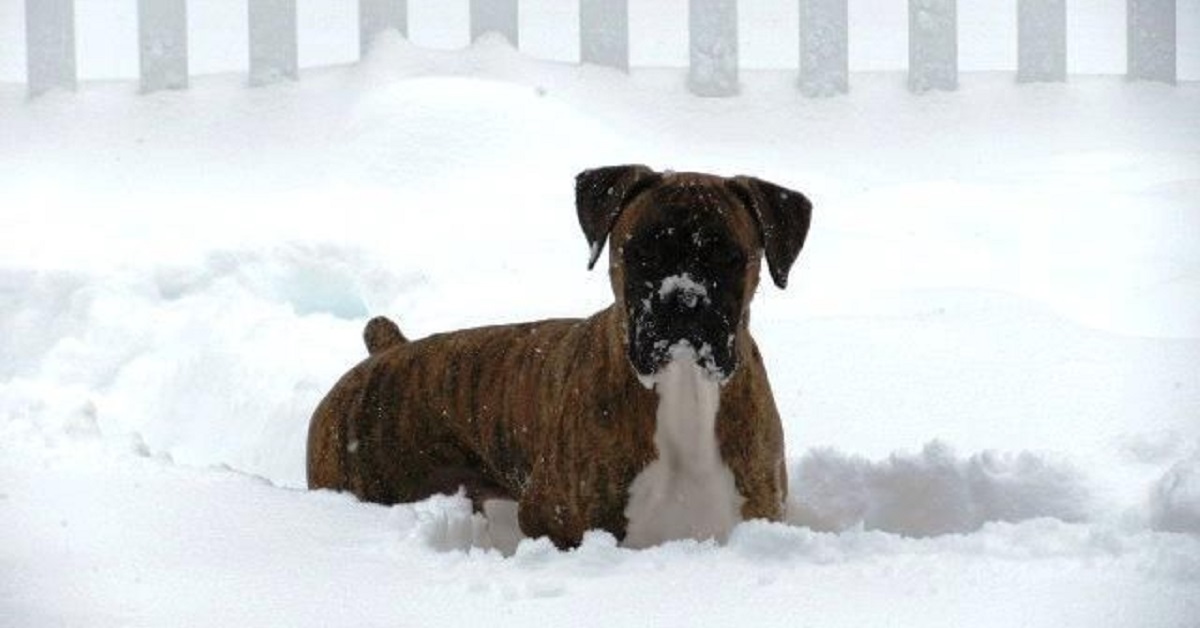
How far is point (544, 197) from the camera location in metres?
10.1

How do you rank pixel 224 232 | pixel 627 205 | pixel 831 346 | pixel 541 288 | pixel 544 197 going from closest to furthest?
pixel 627 205 < pixel 831 346 < pixel 541 288 < pixel 224 232 < pixel 544 197

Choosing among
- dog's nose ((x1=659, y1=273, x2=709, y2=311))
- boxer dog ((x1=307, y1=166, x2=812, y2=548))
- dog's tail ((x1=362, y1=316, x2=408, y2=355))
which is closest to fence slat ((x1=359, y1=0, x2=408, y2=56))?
dog's tail ((x1=362, y1=316, x2=408, y2=355))

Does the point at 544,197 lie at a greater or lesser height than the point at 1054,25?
lesser

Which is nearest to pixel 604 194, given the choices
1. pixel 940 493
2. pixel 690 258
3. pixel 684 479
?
pixel 690 258

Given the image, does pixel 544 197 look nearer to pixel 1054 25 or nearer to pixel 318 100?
pixel 318 100

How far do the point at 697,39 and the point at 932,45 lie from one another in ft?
5.60

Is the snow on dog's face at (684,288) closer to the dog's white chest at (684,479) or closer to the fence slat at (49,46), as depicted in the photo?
the dog's white chest at (684,479)

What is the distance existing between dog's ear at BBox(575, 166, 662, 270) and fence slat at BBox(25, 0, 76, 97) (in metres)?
8.94

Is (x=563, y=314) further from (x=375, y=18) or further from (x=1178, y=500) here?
(x=375, y=18)

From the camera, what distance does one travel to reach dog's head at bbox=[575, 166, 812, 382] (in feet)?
10.9

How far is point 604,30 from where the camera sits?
11.4 metres

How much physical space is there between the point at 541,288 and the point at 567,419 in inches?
189

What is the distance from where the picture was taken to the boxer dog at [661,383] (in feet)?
11.0

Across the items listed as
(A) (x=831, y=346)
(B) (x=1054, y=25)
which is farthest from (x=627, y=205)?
(B) (x=1054, y=25)
